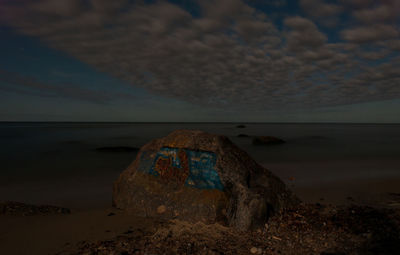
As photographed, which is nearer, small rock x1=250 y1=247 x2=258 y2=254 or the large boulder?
small rock x1=250 y1=247 x2=258 y2=254

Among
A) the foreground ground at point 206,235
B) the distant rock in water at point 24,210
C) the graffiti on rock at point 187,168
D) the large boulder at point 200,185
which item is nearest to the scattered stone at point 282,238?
the foreground ground at point 206,235

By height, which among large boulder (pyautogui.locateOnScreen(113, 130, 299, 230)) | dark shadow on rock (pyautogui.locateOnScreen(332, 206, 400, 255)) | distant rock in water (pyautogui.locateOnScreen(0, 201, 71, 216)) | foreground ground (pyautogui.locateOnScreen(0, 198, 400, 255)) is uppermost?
large boulder (pyautogui.locateOnScreen(113, 130, 299, 230))

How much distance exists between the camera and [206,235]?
12.3 ft

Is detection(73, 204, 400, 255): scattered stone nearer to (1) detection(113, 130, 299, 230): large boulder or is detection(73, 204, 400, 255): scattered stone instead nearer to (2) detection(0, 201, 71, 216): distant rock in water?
(1) detection(113, 130, 299, 230): large boulder

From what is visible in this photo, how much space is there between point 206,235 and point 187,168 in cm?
157

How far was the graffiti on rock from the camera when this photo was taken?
4.69 meters

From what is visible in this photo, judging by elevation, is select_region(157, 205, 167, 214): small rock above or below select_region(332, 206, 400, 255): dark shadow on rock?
below

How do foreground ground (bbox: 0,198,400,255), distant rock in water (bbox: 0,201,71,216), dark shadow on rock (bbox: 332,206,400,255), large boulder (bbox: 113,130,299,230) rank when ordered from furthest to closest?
1. distant rock in water (bbox: 0,201,71,216)
2. large boulder (bbox: 113,130,299,230)
3. foreground ground (bbox: 0,198,400,255)
4. dark shadow on rock (bbox: 332,206,400,255)

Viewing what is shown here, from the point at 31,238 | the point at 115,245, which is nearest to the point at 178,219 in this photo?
the point at 115,245

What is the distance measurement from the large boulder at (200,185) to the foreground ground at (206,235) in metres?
0.24

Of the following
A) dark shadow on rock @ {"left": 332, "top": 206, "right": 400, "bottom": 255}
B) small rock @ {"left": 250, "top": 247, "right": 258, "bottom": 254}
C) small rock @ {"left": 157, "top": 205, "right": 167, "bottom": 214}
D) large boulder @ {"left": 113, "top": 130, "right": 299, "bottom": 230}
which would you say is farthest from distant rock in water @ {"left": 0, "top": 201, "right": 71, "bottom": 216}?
dark shadow on rock @ {"left": 332, "top": 206, "right": 400, "bottom": 255}

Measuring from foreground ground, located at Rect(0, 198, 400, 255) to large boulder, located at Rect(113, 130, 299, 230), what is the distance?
0.24m

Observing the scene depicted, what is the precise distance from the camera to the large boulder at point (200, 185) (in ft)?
13.9

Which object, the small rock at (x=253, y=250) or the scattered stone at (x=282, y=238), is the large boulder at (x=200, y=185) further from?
the small rock at (x=253, y=250)
